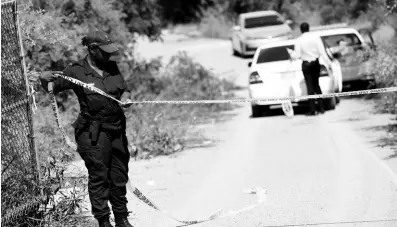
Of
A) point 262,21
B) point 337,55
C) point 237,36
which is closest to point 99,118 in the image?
point 337,55

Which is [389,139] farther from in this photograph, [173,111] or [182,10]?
[182,10]

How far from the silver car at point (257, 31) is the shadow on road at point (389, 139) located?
17.2 m

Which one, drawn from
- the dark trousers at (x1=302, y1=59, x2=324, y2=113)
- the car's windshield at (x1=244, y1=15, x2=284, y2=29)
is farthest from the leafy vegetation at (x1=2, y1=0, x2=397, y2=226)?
the car's windshield at (x1=244, y1=15, x2=284, y2=29)

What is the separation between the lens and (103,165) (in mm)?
7949

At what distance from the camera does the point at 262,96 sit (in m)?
18.6

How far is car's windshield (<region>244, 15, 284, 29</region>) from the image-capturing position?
34.4m

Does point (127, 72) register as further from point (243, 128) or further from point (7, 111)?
point (7, 111)

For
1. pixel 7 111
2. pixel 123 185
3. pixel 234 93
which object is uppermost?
pixel 7 111

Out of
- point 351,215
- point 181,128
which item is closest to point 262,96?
point 181,128

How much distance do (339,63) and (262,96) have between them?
2510 mm

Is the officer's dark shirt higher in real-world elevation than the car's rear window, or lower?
higher

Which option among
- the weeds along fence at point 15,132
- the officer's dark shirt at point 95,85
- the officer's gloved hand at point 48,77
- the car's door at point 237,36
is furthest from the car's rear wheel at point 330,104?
the car's door at point 237,36

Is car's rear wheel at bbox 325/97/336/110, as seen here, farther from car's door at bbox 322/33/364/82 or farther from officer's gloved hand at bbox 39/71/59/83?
officer's gloved hand at bbox 39/71/59/83

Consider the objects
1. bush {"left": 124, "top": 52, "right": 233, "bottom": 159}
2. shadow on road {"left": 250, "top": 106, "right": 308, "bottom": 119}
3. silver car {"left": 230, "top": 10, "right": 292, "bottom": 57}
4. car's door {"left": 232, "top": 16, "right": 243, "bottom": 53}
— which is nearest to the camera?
bush {"left": 124, "top": 52, "right": 233, "bottom": 159}
